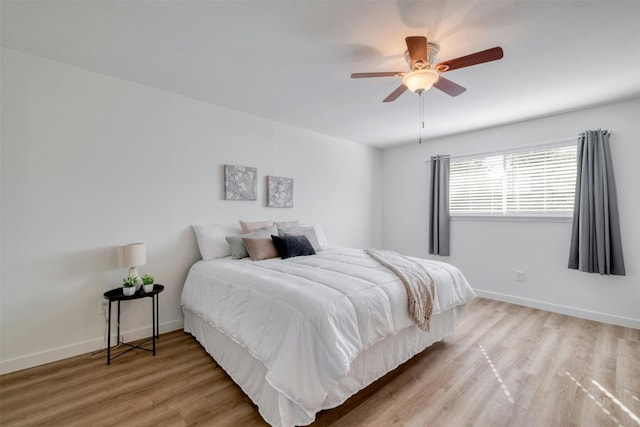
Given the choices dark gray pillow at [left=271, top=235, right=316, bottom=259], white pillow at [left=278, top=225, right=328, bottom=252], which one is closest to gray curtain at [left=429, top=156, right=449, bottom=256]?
white pillow at [left=278, top=225, right=328, bottom=252]

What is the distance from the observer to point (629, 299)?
311 cm

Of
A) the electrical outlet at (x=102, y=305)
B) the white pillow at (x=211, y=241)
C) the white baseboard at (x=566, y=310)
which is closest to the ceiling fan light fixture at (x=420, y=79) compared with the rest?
the white pillow at (x=211, y=241)

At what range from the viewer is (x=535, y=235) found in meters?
3.75

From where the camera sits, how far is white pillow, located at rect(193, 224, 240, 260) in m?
3.04

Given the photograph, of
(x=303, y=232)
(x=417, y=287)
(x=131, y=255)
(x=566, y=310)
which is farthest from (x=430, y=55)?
(x=566, y=310)

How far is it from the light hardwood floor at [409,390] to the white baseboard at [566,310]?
18.7 inches

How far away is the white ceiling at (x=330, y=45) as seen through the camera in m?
1.76

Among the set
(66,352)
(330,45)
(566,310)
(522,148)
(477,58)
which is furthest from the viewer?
(522,148)

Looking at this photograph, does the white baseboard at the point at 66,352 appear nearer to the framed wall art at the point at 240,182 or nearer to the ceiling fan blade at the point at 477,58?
the framed wall art at the point at 240,182

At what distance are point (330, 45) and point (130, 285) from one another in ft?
8.47

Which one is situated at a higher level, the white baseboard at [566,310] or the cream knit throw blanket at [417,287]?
the cream knit throw blanket at [417,287]

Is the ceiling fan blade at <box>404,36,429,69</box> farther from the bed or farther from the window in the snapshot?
the window

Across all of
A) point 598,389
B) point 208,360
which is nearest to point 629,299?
point 598,389

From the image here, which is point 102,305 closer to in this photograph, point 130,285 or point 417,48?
point 130,285
